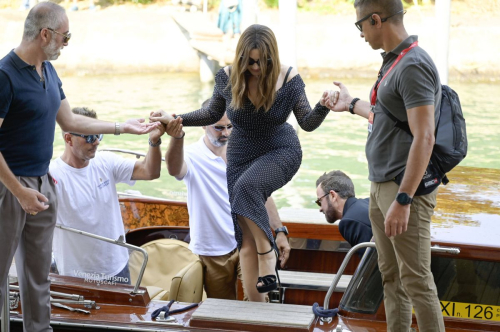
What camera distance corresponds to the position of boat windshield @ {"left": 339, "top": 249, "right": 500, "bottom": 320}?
3.03 metres

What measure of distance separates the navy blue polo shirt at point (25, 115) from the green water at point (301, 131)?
22.6ft

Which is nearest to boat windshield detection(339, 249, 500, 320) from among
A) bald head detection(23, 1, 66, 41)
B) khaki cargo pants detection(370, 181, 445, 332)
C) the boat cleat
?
khaki cargo pants detection(370, 181, 445, 332)

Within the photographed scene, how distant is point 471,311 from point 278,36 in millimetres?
19681

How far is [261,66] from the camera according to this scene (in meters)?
3.16

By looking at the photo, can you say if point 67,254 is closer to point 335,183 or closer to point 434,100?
point 335,183

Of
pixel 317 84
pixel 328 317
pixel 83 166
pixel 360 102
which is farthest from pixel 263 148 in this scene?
pixel 317 84

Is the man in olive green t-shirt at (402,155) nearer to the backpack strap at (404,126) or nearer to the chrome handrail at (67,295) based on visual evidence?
the backpack strap at (404,126)

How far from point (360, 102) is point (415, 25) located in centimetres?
2137

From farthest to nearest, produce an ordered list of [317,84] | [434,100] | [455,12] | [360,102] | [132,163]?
[455,12]
[317,84]
[132,163]
[360,102]
[434,100]

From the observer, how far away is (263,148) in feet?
11.0

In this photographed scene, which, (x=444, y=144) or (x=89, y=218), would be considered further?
(x=89, y=218)

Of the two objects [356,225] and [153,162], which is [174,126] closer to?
[153,162]

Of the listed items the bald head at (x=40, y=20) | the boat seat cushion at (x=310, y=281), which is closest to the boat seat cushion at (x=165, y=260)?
the boat seat cushion at (x=310, y=281)

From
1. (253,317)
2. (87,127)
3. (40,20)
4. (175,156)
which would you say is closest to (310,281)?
(253,317)
